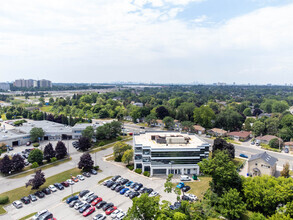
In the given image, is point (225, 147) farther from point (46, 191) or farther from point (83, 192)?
point (46, 191)

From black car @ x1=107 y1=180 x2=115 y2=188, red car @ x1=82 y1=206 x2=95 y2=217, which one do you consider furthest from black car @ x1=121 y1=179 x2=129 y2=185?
red car @ x1=82 y1=206 x2=95 y2=217

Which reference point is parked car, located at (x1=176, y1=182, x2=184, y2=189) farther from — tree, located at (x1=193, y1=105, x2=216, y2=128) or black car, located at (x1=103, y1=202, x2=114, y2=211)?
tree, located at (x1=193, y1=105, x2=216, y2=128)

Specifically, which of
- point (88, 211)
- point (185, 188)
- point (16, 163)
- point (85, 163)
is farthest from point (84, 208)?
point (16, 163)

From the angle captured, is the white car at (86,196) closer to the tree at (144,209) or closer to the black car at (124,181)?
the black car at (124,181)

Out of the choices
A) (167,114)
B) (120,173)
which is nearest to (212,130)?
(167,114)

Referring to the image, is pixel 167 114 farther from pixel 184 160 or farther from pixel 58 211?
pixel 58 211
